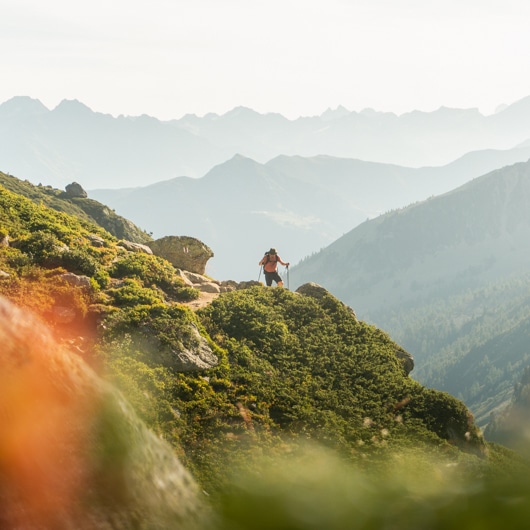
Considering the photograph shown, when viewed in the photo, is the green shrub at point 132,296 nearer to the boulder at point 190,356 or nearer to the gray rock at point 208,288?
the boulder at point 190,356

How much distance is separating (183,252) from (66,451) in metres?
36.9

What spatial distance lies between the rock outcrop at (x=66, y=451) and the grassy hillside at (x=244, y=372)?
259 inches

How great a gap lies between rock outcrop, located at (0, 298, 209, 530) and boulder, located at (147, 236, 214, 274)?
35773 mm

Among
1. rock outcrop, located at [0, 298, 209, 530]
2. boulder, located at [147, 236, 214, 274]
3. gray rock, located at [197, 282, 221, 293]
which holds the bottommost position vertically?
rock outcrop, located at [0, 298, 209, 530]

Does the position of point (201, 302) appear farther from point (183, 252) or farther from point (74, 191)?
point (74, 191)

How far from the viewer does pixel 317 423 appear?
58.3 feet

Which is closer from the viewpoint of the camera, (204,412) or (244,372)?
(204,412)

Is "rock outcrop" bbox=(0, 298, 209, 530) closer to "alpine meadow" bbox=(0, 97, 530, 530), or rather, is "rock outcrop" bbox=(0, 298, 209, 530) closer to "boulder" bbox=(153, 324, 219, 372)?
"alpine meadow" bbox=(0, 97, 530, 530)

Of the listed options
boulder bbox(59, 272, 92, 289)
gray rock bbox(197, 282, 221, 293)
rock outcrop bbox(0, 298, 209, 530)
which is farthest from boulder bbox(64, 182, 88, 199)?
rock outcrop bbox(0, 298, 209, 530)

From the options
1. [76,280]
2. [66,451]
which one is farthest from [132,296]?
[66,451]

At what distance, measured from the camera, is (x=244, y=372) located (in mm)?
19828

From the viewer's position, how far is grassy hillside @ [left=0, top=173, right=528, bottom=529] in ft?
50.4

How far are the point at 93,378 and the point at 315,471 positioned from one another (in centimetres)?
269

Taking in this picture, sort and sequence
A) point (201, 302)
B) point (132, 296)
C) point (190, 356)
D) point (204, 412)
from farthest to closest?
point (201, 302) < point (132, 296) < point (190, 356) < point (204, 412)
